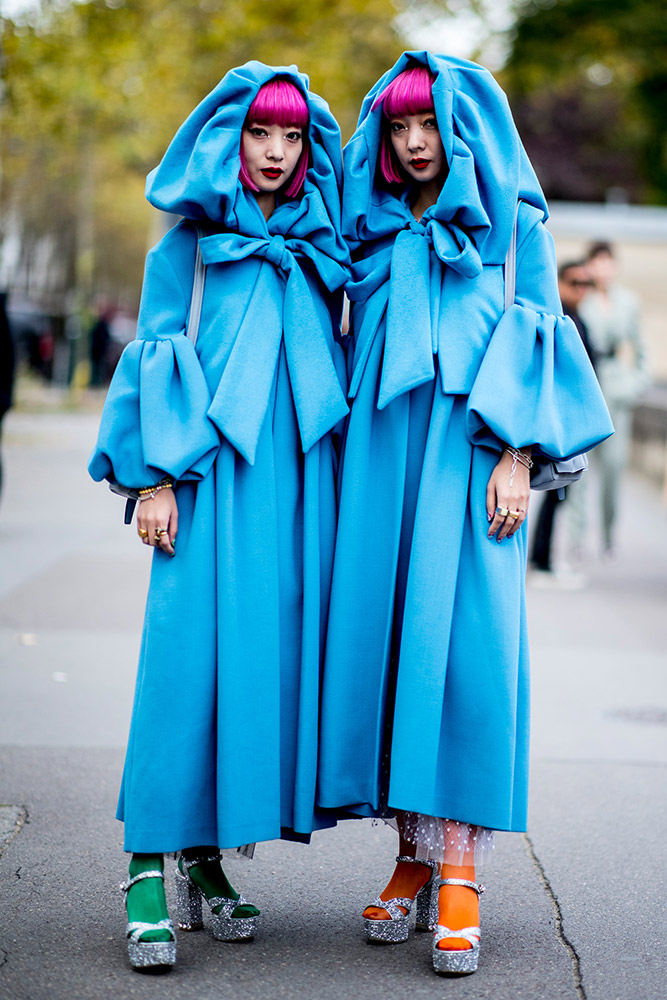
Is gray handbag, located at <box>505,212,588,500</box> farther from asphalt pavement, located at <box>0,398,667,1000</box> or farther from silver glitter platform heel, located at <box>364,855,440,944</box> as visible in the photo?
asphalt pavement, located at <box>0,398,667,1000</box>

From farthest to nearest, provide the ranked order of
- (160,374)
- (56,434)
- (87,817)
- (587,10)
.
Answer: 1. (587,10)
2. (56,434)
3. (87,817)
4. (160,374)

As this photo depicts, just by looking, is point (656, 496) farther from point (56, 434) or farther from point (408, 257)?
point (408, 257)

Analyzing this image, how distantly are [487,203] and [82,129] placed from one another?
2747 centimetres

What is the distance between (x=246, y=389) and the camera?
Answer: 3176 millimetres

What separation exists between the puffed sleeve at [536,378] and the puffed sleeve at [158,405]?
0.62 metres

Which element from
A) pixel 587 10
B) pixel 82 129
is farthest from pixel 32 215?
pixel 587 10

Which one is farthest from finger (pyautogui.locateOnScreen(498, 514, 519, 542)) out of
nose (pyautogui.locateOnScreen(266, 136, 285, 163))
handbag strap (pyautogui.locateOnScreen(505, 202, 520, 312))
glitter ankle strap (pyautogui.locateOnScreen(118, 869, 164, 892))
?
glitter ankle strap (pyautogui.locateOnScreen(118, 869, 164, 892))

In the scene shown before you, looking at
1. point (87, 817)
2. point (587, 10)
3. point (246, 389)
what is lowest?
point (87, 817)

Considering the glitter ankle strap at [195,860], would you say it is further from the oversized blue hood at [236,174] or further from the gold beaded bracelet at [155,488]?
the oversized blue hood at [236,174]

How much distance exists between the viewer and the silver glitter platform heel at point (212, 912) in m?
3.30

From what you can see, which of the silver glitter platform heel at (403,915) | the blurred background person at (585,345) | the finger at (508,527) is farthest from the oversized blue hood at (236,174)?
the blurred background person at (585,345)

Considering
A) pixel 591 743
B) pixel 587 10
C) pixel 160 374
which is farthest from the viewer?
pixel 587 10

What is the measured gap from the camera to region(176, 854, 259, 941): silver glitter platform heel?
330 cm

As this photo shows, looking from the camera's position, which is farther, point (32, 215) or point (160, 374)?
point (32, 215)
